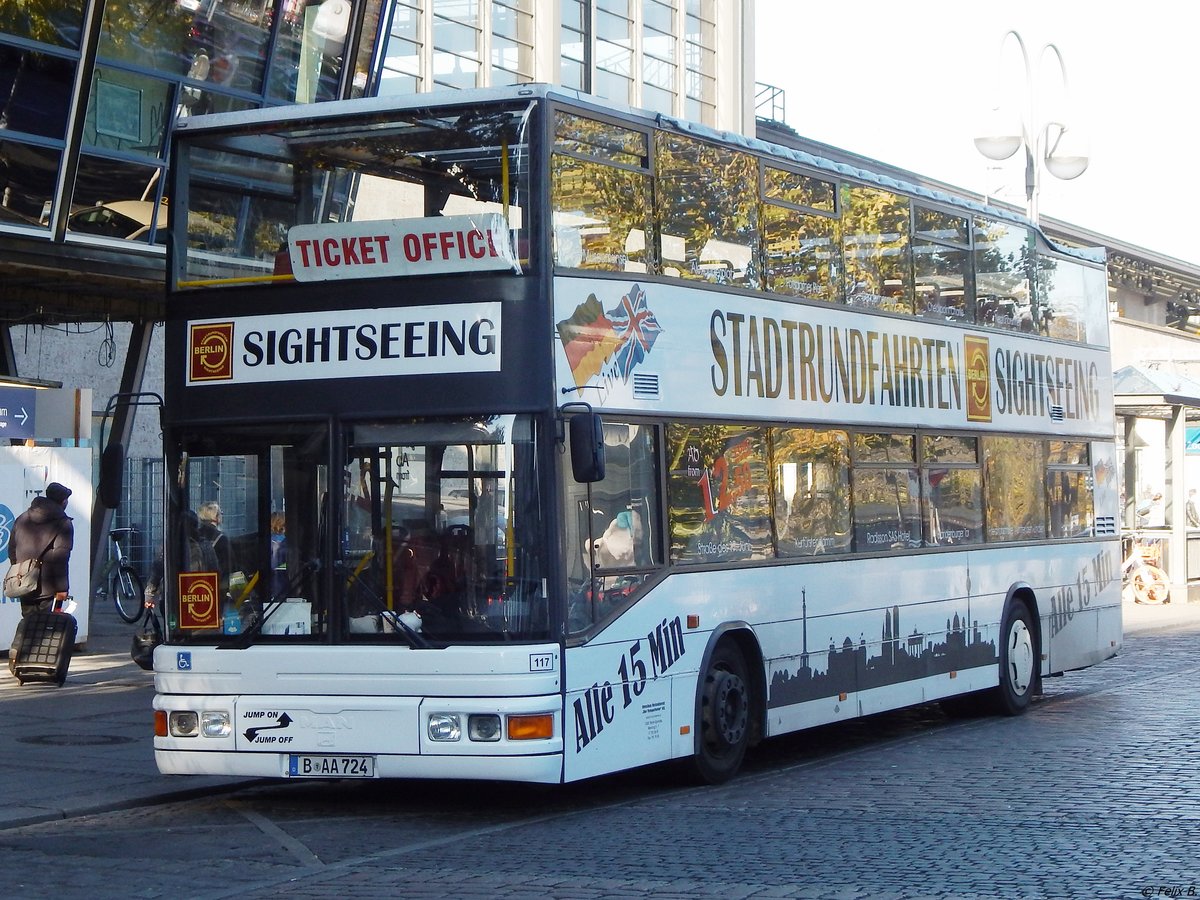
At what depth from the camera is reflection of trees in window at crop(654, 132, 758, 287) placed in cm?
1185

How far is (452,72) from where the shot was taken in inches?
1407

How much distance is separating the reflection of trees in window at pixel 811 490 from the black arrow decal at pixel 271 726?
3832 mm

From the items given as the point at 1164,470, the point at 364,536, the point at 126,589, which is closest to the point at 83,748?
the point at 364,536

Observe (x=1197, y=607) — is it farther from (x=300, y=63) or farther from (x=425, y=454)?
(x=425, y=454)

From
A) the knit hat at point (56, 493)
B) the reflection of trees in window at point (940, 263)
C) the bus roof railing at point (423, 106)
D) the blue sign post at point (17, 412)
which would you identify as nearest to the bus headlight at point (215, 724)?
the bus roof railing at point (423, 106)

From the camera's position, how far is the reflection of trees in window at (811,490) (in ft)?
42.3

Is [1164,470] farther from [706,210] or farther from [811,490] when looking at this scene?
[706,210]

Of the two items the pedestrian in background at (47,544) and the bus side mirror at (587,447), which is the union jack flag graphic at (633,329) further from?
the pedestrian in background at (47,544)

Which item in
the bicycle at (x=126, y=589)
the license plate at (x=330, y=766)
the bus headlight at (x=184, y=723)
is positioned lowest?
the license plate at (x=330, y=766)

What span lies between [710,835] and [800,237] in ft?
16.5

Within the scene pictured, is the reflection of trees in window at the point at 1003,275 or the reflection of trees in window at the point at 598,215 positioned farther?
the reflection of trees in window at the point at 1003,275

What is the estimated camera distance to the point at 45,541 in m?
18.1

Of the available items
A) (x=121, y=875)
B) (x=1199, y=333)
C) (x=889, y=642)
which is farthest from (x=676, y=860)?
(x=1199, y=333)

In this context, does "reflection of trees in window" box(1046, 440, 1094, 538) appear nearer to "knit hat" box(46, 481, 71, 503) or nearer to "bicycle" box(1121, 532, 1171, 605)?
"knit hat" box(46, 481, 71, 503)
